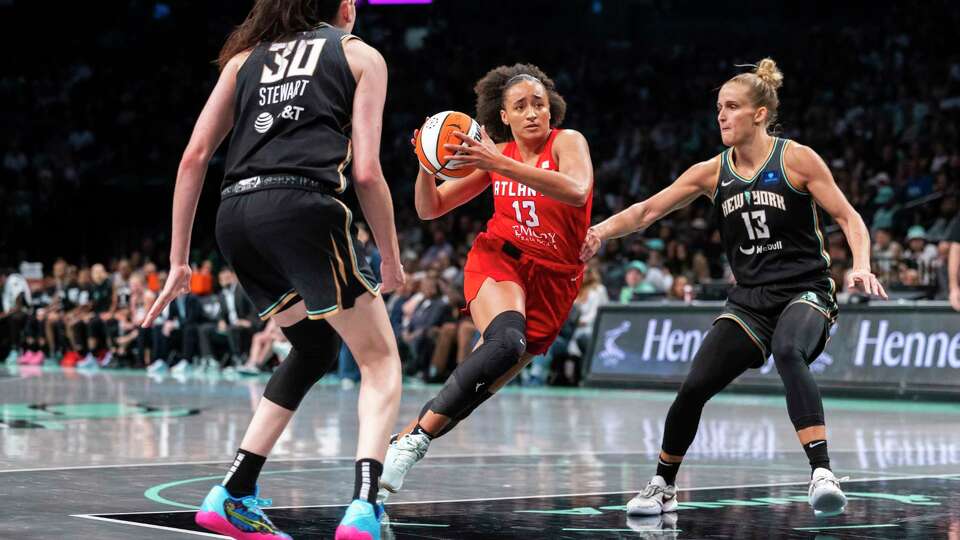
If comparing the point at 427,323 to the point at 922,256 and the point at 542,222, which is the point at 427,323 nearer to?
the point at 922,256

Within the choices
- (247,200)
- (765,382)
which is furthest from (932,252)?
(247,200)

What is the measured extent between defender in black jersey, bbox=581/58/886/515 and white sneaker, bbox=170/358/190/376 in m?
14.2

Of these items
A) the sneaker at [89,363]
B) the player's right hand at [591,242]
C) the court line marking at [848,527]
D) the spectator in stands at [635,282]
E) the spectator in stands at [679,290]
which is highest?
the spectator in stands at [635,282]

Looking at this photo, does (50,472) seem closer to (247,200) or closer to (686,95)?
(247,200)

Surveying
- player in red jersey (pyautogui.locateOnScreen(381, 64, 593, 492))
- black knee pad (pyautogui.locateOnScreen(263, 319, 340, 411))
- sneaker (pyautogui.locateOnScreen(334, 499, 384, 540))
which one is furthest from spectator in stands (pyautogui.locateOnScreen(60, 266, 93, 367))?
sneaker (pyautogui.locateOnScreen(334, 499, 384, 540))

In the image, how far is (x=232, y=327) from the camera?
65.8ft

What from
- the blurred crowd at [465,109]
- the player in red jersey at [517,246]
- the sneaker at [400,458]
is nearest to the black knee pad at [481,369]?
the player in red jersey at [517,246]

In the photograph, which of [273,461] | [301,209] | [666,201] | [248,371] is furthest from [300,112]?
[248,371]

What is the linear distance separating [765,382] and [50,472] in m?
9.30

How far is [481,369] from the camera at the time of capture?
6.17 metres

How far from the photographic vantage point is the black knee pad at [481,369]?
20.2ft

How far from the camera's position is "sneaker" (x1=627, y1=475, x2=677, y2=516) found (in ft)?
19.2

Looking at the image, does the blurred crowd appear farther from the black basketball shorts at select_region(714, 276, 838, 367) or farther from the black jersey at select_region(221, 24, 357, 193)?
the black jersey at select_region(221, 24, 357, 193)

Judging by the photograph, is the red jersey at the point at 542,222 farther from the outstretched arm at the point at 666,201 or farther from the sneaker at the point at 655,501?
the sneaker at the point at 655,501
